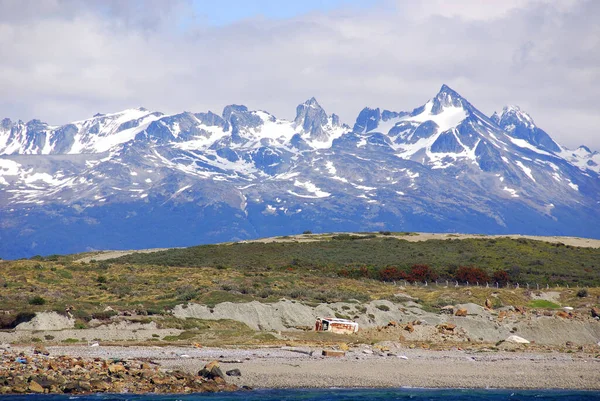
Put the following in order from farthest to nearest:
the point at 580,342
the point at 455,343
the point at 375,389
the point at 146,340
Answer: the point at 580,342
the point at 455,343
the point at 146,340
the point at 375,389

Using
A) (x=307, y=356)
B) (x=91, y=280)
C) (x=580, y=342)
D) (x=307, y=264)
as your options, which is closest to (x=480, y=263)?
(x=307, y=264)

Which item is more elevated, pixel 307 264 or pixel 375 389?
pixel 307 264

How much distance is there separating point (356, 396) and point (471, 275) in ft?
210

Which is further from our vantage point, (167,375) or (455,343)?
(455,343)

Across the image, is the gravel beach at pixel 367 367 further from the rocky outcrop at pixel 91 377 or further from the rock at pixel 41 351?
the rocky outcrop at pixel 91 377

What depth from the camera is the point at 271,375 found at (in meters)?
46.7

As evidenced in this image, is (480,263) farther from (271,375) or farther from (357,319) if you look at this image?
A: (271,375)

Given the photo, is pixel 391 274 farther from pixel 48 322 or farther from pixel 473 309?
pixel 48 322

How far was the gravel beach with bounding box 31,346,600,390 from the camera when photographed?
46844 mm

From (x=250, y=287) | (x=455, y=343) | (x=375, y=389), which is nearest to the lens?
(x=375, y=389)

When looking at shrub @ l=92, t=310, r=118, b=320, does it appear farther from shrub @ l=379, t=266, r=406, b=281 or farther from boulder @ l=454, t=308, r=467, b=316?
shrub @ l=379, t=266, r=406, b=281

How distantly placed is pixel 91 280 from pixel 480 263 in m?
58.1

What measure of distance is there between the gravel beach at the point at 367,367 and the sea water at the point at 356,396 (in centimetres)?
111

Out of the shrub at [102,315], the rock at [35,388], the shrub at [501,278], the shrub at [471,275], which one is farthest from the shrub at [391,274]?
the rock at [35,388]
